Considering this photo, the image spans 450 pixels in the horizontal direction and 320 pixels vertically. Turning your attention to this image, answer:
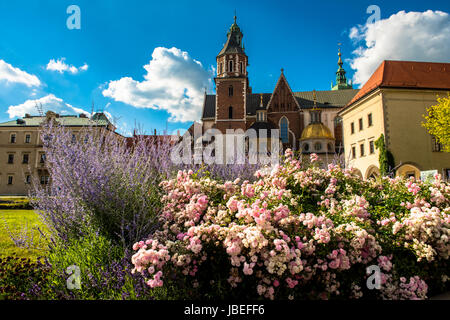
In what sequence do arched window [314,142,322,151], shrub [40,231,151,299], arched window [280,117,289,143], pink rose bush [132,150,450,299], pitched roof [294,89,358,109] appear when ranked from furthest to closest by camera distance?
pitched roof [294,89,358,109] < arched window [280,117,289,143] < arched window [314,142,322,151] < shrub [40,231,151,299] < pink rose bush [132,150,450,299]

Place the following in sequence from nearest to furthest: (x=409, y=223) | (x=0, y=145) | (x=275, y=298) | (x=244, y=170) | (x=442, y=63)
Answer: (x=275, y=298) → (x=409, y=223) → (x=244, y=170) → (x=442, y=63) → (x=0, y=145)

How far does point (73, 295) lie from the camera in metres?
3.07

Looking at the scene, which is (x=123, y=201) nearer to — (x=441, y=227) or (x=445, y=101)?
(x=441, y=227)

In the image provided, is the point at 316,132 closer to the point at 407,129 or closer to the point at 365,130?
the point at 365,130

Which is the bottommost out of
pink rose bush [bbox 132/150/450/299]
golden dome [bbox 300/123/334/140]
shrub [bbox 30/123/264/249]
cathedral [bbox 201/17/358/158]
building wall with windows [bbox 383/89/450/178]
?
pink rose bush [bbox 132/150/450/299]

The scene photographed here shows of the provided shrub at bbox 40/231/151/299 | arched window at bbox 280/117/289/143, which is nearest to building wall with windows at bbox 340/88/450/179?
arched window at bbox 280/117/289/143

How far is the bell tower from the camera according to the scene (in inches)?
1564

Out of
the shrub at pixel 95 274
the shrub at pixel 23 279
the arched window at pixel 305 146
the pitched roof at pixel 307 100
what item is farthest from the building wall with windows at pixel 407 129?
the shrub at pixel 23 279

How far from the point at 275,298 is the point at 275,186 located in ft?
6.35

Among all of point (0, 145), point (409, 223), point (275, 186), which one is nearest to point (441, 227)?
point (409, 223)

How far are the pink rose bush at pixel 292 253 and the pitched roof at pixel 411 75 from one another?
24774mm

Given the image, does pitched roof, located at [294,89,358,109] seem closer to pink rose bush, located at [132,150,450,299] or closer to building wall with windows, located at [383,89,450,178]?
building wall with windows, located at [383,89,450,178]

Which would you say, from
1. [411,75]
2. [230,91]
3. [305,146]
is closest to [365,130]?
[411,75]

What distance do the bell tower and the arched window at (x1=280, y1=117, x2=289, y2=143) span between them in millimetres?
8727
